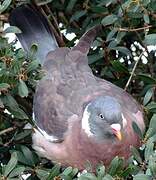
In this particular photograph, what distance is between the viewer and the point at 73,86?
9.46ft

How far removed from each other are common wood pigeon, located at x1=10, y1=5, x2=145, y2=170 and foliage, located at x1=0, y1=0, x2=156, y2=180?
0.18 ft

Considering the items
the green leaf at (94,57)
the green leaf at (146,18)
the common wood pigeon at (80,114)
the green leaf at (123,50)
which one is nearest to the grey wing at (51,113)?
the common wood pigeon at (80,114)

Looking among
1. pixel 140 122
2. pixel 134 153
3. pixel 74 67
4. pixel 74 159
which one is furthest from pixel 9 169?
pixel 74 67

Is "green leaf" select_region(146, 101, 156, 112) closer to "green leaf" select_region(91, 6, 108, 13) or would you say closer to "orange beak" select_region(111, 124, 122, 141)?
"orange beak" select_region(111, 124, 122, 141)

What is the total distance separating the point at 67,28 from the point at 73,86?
289 mm

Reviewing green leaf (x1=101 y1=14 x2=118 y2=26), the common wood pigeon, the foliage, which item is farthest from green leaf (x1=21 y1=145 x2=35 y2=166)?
green leaf (x1=101 y1=14 x2=118 y2=26)

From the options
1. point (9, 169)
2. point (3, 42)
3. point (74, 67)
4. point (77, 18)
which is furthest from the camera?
point (74, 67)

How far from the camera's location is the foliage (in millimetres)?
2129

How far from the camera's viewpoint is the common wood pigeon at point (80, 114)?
8.85 feet

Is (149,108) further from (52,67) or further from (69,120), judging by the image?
(52,67)

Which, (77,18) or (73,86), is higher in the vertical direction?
(77,18)

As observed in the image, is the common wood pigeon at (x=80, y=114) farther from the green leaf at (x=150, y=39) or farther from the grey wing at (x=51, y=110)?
the green leaf at (x=150, y=39)

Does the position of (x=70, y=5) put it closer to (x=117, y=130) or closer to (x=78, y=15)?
(x=78, y=15)

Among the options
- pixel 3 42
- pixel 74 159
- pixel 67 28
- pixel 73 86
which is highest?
pixel 3 42
